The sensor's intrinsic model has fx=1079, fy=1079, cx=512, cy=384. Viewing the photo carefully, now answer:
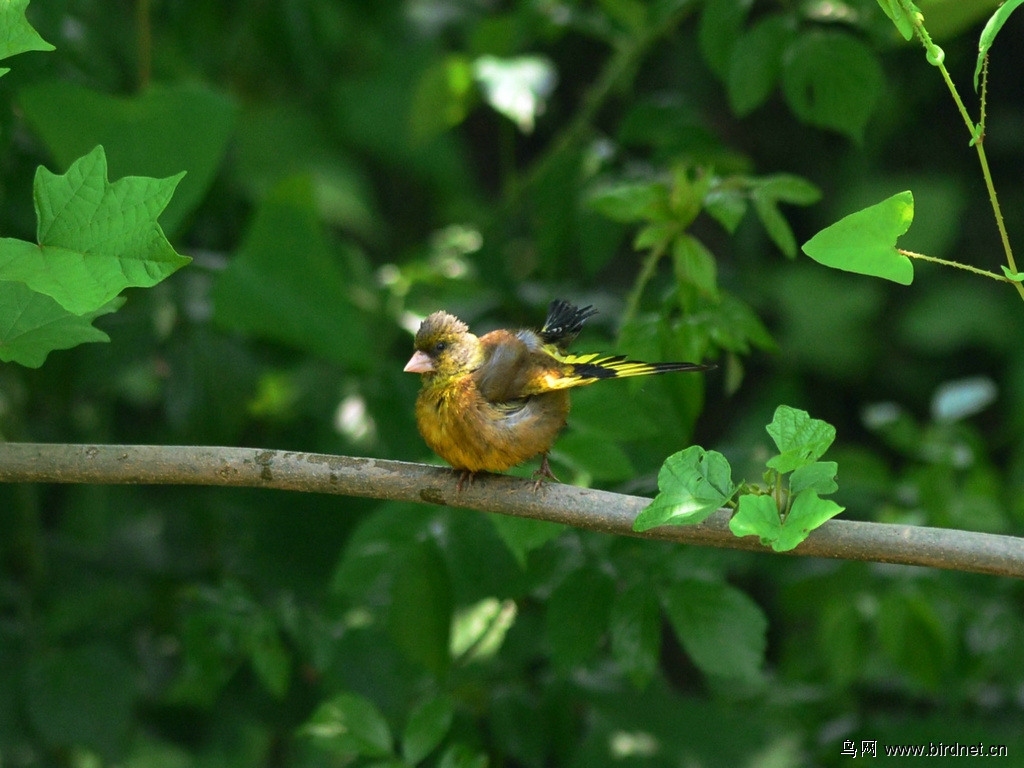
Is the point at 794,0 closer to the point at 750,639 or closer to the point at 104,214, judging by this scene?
the point at 750,639

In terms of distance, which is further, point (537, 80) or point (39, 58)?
point (537, 80)

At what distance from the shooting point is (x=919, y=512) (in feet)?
8.51

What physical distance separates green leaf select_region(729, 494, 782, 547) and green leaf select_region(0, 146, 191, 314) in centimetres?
62

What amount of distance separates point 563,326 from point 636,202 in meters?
0.27

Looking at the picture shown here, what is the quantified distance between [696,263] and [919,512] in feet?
4.15

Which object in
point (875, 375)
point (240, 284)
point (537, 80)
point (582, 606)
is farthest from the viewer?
point (875, 375)

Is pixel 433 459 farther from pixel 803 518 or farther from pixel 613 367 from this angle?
pixel 803 518

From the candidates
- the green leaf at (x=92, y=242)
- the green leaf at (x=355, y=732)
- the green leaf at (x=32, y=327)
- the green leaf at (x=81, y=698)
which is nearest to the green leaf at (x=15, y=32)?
the green leaf at (x=92, y=242)

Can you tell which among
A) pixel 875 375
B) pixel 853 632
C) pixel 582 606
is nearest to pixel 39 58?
pixel 582 606

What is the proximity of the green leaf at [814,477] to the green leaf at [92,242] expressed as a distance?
693 mm

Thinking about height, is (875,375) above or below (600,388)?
below

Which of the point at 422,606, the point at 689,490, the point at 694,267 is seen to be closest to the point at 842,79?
the point at 694,267

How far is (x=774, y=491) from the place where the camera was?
4.06 feet

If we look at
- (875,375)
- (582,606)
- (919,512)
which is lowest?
(875,375)
